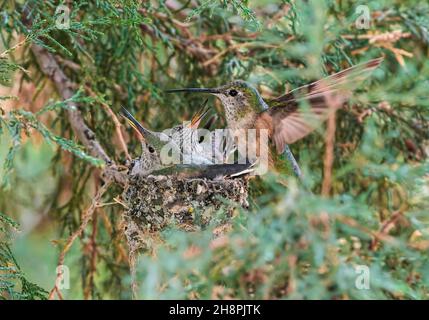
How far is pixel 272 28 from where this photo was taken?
4.37 meters

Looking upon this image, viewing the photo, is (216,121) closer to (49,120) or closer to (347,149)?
(347,149)

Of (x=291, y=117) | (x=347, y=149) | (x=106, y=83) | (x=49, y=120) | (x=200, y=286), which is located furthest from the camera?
(x=49, y=120)

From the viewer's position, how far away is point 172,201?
3.60 metres

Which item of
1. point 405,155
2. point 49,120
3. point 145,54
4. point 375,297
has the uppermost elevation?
point 145,54

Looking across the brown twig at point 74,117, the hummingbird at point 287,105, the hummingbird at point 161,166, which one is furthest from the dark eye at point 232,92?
the brown twig at point 74,117

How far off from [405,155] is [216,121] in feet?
3.77

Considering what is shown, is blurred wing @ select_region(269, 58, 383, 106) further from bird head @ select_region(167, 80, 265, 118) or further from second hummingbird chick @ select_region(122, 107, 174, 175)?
second hummingbird chick @ select_region(122, 107, 174, 175)

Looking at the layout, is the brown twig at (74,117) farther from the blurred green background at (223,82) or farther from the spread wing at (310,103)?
the spread wing at (310,103)

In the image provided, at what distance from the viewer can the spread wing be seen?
315 cm

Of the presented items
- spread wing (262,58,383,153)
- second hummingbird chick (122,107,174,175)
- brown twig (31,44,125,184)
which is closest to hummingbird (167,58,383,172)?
spread wing (262,58,383,153)

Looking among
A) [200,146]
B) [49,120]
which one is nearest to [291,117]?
[200,146]

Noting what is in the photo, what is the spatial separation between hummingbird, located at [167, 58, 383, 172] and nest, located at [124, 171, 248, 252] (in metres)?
0.37

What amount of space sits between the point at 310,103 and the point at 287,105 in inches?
9.5

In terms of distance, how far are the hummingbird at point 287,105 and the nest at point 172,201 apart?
37 centimetres
